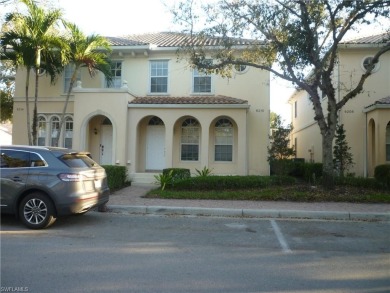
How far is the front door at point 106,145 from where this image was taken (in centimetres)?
1773

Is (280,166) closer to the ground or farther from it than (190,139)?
closer to the ground

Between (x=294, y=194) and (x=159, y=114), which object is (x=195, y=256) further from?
(x=159, y=114)

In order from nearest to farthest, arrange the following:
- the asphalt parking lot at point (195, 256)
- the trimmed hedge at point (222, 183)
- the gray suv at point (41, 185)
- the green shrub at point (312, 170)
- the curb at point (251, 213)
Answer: the asphalt parking lot at point (195, 256) < the gray suv at point (41, 185) < the curb at point (251, 213) < the trimmed hedge at point (222, 183) < the green shrub at point (312, 170)

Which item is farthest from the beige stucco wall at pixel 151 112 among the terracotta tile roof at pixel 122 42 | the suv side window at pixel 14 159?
the suv side window at pixel 14 159

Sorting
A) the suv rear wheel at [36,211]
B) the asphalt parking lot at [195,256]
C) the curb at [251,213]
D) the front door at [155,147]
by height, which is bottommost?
Answer: the asphalt parking lot at [195,256]

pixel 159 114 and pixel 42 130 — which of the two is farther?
pixel 42 130

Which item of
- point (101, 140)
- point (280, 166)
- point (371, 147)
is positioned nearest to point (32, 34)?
point (101, 140)

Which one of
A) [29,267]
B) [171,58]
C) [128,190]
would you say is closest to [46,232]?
[29,267]

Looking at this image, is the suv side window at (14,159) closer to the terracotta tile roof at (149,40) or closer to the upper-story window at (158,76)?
the terracotta tile roof at (149,40)

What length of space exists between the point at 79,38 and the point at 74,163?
9114 mm

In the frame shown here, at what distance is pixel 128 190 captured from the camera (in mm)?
13641

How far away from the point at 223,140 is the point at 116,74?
6.22 metres

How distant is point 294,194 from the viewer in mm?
→ 11508

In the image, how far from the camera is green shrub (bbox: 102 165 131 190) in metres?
13.1
